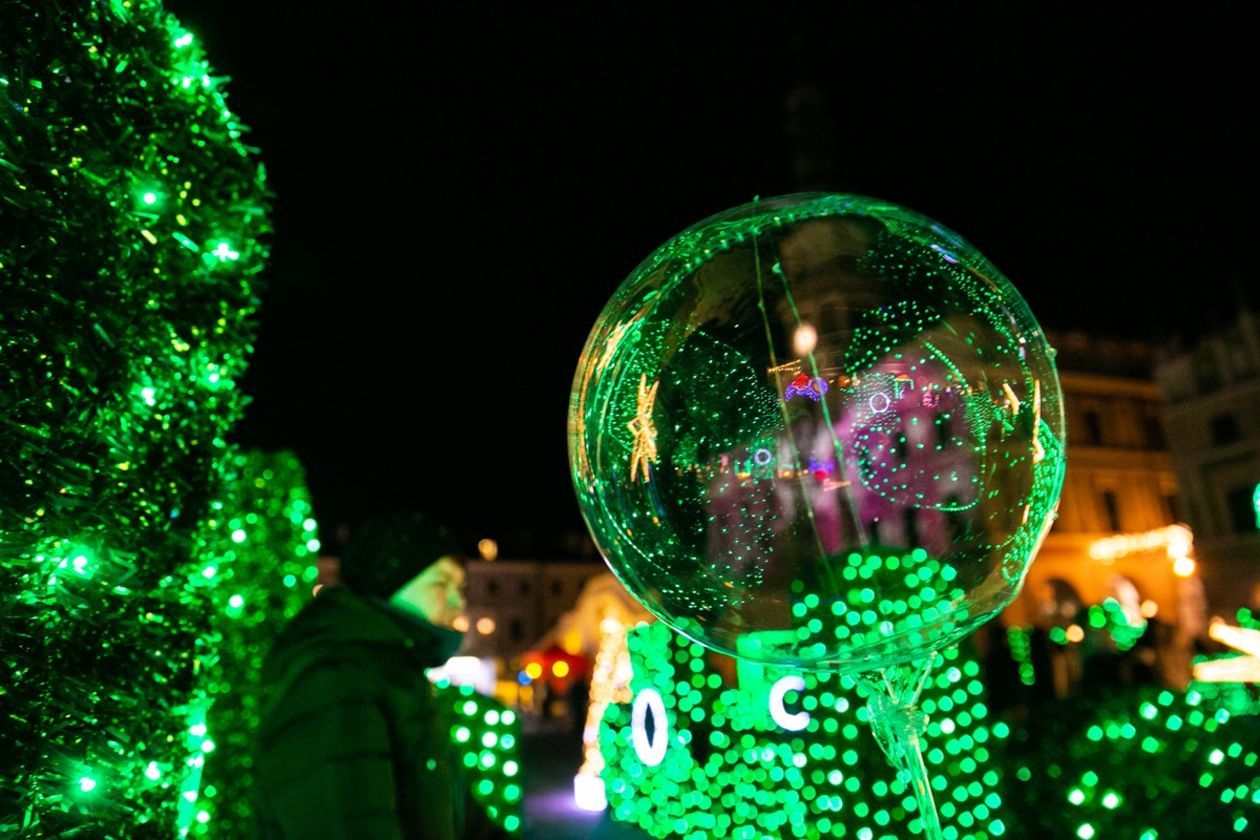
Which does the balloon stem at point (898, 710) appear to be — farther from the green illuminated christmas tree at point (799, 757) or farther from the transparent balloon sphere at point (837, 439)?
the green illuminated christmas tree at point (799, 757)

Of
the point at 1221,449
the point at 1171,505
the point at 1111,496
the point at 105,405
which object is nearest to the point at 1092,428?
the point at 1111,496

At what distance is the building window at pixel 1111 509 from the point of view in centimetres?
3722

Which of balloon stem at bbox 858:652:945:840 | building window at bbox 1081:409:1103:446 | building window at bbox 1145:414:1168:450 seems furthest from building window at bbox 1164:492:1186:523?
balloon stem at bbox 858:652:945:840

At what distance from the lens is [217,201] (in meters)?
2.95

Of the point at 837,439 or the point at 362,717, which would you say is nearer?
the point at 837,439

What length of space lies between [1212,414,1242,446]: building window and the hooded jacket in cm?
3396

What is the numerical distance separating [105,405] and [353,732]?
1.10 metres

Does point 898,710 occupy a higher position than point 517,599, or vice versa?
point 517,599

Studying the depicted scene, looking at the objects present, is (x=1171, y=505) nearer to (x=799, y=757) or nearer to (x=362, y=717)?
(x=799, y=757)

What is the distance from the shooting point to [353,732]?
85.7 inches

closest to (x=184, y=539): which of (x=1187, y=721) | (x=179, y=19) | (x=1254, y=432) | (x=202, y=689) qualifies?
(x=202, y=689)

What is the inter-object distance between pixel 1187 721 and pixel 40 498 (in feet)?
21.8

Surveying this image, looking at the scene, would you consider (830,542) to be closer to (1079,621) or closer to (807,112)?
(1079,621)

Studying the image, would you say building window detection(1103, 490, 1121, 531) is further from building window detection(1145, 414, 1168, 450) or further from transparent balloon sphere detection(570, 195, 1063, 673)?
transparent balloon sphere detection(570, 195, 1063, 673)
